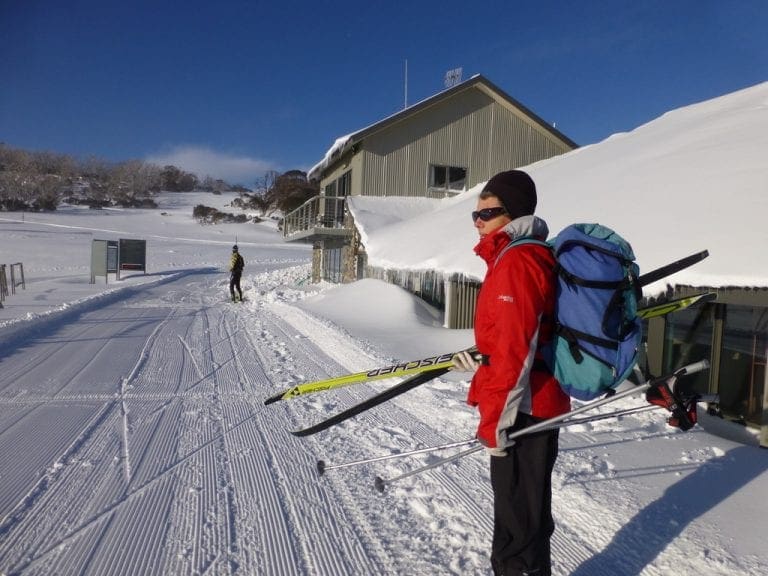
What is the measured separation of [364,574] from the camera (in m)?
2.70

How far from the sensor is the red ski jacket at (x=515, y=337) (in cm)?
187

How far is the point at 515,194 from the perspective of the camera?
7.15 ft

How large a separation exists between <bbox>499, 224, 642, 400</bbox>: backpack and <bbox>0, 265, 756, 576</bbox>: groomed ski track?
1455 millimetres

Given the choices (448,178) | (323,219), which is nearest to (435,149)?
(448,178)

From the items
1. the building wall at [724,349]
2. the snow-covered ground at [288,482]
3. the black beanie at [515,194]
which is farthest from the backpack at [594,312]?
the building wall at [724,349]

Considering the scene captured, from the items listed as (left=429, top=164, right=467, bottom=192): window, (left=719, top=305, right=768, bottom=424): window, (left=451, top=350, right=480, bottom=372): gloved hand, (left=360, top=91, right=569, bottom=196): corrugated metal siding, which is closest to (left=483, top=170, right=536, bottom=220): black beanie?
(left=451, top=350, right=480, bottom=372): gloved hand

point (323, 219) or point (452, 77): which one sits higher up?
point (452, 77)

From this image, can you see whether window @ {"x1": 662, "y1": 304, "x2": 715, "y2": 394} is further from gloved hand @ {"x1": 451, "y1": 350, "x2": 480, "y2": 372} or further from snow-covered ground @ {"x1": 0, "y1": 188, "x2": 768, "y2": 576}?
gloved hand @ {"x1": 451, "y1": 350, "x2": 480, "y2": 372}

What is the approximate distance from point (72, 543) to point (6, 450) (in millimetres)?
1823

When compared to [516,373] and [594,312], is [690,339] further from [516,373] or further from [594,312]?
[516,373]

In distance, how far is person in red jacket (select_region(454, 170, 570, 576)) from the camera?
6.16 ft

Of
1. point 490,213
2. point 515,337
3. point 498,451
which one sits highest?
point 490,213

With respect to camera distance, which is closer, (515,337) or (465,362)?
(515,337)

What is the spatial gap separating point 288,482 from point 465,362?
6.99ft
